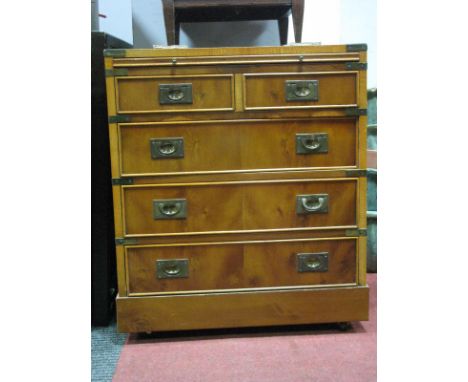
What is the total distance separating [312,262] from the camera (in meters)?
1.60

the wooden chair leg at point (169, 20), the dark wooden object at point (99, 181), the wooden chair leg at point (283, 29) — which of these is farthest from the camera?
the wooden chair leg at point (283, 29)

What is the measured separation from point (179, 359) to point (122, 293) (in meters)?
0.29

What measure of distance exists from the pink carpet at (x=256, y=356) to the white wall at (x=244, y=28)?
130 cm

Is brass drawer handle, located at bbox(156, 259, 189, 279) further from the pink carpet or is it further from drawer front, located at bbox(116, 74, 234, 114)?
drawer front, located at bbox(116, 74, 234, 114)

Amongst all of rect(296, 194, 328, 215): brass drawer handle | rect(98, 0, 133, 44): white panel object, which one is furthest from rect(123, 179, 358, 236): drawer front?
rect(98, 0, 133, 44): white panel object

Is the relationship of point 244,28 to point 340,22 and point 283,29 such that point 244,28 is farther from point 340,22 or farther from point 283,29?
point 340,22

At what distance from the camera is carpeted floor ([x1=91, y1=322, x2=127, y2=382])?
1.39 meters

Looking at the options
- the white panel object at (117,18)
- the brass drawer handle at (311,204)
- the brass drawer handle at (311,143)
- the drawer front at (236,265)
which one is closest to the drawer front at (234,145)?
the brass drawer handle at (311,143)

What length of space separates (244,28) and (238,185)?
0.98 metres

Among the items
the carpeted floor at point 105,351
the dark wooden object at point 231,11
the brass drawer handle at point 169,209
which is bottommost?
the carpeted floor at point 105,351

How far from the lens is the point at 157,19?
218 cm

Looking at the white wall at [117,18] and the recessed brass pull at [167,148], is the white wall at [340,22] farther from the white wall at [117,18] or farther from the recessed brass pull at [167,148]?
the recessed brass pull at [167,148]

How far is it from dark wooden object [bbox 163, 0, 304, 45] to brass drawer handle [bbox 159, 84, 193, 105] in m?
0.37

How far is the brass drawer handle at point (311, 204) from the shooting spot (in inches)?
62.1
